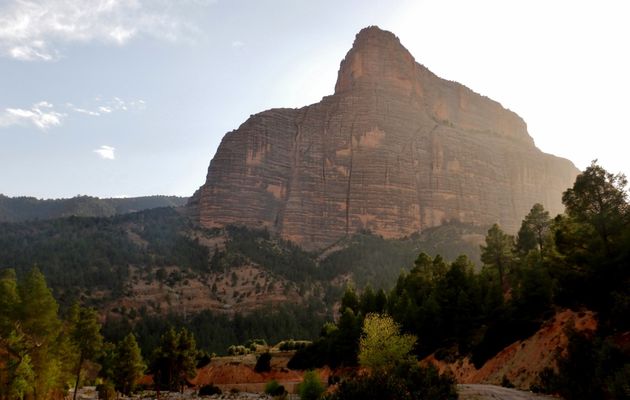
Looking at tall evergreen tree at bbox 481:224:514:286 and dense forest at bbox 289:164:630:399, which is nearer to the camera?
dense forest at bbox 289:164:630:399

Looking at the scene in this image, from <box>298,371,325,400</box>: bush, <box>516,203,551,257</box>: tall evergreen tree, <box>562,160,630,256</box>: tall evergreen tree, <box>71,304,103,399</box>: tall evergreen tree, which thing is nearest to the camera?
<box>562,160,630,256</box>: tall evergreen tree

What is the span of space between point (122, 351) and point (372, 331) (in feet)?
106

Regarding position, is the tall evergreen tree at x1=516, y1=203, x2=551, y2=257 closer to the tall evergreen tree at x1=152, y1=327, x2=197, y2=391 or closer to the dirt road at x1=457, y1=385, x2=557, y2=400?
the dirt road at x1=457, y1=385, x2=557, y2=400

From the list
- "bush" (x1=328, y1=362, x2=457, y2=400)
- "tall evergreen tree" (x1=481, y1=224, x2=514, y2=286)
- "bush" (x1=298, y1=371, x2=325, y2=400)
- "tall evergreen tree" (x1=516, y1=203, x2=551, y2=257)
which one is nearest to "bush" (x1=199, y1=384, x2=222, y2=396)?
"bush" (x1=298, y1=371, x2=325, y2=400)

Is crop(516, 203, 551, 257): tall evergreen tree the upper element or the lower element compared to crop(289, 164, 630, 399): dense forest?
upper

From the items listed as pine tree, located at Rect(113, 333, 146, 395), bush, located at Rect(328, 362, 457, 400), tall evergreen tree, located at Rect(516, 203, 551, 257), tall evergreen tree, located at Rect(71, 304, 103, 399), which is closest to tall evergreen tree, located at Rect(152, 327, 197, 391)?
pine tree, located at Rect(113, 333, 146, 395)

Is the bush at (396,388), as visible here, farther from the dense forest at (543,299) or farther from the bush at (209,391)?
the bush at (209,391)

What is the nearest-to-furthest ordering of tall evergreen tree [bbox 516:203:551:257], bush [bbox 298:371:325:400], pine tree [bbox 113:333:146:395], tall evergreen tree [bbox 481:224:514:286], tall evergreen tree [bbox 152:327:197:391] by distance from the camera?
1. bush [bbox 298:371:325:400]
2. pine tree [bbox 113:333:146:395]
3. tall evergreen tree [bbox 152:327:197:391]
4. tall evergreen tree [bbox 481:224:514:286]
5. tall evergreen tree [bbox 516:203:551:257]

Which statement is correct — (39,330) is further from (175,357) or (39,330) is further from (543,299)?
(543,299)

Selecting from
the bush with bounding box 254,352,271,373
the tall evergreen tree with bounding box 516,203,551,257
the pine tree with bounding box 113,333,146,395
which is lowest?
the bush with bounding box 254,352,271,373

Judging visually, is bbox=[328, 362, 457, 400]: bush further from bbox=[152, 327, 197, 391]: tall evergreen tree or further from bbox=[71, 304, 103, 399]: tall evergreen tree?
bbox=[152, 327, 197, 391]: tall evergreen tree

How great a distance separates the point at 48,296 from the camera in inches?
1714

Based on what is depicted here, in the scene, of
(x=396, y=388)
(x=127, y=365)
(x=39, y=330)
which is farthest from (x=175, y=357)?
(x=396, y=388)

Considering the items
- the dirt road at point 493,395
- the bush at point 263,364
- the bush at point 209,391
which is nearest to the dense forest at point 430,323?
the dirt road at point 493,395
